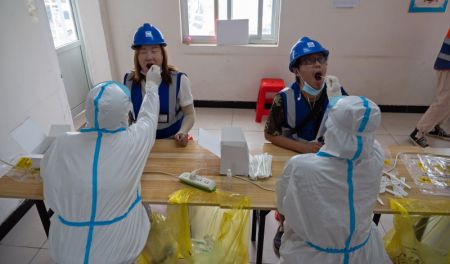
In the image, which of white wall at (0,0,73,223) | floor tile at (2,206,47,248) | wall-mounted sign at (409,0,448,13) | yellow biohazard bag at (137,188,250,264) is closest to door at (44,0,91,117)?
white wall at (0,0,73,223)

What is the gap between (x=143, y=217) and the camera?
140cm

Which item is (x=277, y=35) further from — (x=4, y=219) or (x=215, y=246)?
(x=4, y=219)

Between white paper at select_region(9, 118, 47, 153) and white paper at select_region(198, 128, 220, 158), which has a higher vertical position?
white paper at select_region(9, 118, 47, 153)

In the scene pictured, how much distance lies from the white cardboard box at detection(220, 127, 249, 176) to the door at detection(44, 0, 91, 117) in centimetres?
280

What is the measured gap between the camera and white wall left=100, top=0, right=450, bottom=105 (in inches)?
140

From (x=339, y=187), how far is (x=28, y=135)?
5.00 feet

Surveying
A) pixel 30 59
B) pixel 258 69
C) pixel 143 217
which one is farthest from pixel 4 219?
pixel 258 69

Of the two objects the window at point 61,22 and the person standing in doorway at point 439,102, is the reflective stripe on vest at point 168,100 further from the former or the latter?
the person standing in doorway at point 439,102

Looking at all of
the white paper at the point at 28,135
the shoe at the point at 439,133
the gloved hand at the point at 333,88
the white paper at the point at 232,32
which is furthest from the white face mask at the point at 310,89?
the shoe at the point at 439,133

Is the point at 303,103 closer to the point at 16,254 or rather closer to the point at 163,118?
the point at 163,118

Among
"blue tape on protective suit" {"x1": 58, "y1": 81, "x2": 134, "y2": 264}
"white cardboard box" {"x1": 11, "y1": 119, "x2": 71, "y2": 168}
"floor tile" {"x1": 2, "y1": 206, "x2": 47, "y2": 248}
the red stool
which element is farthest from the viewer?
the red stool

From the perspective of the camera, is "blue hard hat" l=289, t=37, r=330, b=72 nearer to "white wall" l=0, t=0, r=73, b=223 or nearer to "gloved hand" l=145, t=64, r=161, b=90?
"gloved hand" l=145, t=64, r=161, b=90

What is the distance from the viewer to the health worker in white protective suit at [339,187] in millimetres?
1054

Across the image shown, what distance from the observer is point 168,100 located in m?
1.96
